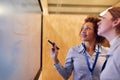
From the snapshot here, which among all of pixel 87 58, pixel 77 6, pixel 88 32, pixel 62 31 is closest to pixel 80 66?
pixel 87 58

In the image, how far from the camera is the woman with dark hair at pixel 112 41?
1000mm

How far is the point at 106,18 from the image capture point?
1.24m

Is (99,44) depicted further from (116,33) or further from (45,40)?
(45,40)

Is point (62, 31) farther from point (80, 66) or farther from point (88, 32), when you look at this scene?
point (80, 66)

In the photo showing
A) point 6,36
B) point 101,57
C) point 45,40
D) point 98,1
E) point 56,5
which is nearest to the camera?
point 6,36

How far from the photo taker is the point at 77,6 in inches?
219

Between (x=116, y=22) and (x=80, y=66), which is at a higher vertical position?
(x=116, y=22)

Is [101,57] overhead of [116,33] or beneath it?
beneath

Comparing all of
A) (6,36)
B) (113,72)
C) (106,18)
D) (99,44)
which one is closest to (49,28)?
(99,44)

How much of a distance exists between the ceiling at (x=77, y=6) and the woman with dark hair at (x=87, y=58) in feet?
9.35

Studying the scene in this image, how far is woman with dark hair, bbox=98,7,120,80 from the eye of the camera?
1000mm

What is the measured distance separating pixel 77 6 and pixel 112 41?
14.8 feet

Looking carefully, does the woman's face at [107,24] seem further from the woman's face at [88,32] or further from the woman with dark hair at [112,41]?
the woman's face at [88,32]

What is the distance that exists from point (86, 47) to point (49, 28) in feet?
4.17
